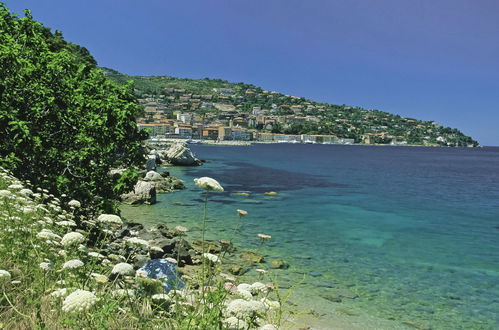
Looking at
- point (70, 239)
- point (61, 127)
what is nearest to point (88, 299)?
point (70, 239)

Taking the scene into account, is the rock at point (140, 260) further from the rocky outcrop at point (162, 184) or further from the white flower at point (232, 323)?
the rocky outcrop at point (162, 184)

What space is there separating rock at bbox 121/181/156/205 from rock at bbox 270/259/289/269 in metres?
12.9

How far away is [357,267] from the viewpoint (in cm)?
1356

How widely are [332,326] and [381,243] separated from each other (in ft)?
33.7

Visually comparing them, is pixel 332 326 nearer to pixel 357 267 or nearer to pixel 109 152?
pixel 357 267

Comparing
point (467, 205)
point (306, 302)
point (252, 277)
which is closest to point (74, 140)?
point (252, 277)

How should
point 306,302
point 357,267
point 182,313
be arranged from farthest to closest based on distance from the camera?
point 357,267, point 306,302, point 182,313

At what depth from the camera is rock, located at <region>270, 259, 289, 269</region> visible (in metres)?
12.7

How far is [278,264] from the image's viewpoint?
12.8 metres

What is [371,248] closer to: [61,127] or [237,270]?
[237,270]

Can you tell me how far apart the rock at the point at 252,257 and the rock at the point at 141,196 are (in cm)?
1179

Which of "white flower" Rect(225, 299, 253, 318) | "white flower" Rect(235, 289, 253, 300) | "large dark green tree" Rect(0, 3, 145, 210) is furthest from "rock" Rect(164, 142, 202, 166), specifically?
"white flower" Rect(225, 299, 253, 318)

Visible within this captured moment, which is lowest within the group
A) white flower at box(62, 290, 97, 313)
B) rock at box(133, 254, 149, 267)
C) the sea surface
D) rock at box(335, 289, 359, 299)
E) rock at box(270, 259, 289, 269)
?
the sea surface

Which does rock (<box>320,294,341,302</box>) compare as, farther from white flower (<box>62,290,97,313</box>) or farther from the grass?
white flower (<box>62,290,97,313</box>)
